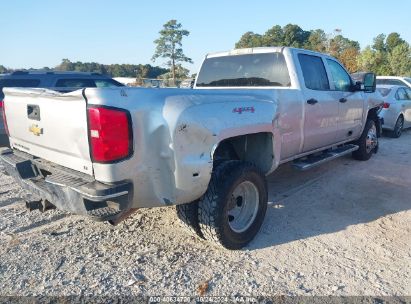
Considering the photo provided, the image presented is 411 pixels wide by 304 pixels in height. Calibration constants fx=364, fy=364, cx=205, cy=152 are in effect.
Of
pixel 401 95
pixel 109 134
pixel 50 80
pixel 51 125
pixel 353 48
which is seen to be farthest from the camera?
pixel 353 48

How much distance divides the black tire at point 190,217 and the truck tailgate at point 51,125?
3.53 ft

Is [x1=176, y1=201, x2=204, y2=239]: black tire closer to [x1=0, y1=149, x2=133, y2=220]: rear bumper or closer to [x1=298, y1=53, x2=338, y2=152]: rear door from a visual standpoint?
[x1=0, y1=149, x2=133, y2=220]: rear bumper

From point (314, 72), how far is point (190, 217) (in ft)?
9.87

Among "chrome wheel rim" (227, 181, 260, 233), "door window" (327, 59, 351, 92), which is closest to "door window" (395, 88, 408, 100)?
"door window" (327, 59, 351, 92)

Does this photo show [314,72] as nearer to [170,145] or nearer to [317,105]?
[317,105]

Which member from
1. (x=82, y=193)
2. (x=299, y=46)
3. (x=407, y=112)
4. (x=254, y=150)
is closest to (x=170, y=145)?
(x=82, y=193)

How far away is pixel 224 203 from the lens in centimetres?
337

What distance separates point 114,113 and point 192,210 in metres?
1.34

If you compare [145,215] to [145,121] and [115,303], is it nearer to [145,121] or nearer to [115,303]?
[115,303]

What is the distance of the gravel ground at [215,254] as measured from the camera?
302 centimetres

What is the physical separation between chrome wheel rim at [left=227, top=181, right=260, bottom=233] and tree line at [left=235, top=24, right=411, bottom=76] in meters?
44.1

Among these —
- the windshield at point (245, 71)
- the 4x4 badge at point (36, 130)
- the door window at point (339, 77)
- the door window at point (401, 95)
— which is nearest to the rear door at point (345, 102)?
the door window at point (339, 77)

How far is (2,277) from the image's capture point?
3105 mm

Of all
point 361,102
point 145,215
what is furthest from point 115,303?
point 361,102
